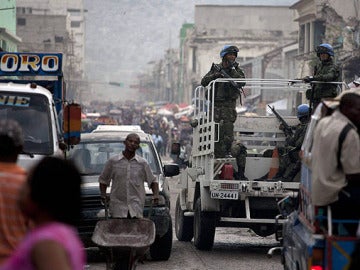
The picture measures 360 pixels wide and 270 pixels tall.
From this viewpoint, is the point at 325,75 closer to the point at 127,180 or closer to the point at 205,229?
the point at 205,229

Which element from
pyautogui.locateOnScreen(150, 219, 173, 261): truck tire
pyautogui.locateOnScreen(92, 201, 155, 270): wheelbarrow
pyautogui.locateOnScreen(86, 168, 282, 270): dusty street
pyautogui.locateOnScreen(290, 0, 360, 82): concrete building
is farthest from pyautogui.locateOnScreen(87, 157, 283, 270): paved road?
pyautogui.locateOnScreen(290, 0, 360, 82): concrete building

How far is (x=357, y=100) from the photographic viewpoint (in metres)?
7.75

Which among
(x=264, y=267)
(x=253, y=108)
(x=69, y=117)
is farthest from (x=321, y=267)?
(x=253, y=108)

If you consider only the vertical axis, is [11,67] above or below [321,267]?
above

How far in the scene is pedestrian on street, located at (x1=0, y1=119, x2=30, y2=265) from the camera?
5.89 m

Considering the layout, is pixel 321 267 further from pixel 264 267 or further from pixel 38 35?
pixel 38 35

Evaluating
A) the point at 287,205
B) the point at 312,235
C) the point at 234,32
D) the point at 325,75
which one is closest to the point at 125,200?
the point at 287,205

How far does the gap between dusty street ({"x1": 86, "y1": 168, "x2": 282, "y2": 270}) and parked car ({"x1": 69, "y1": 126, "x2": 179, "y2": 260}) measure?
1.15ft

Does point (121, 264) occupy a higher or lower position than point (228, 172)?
lower

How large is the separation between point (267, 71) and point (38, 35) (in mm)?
26652

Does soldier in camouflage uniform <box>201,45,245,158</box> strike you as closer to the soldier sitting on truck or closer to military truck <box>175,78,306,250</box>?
military truck <box>175,78,306,250</box>

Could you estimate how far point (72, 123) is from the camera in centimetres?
1217

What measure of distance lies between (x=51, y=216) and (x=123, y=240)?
6811 millimetres

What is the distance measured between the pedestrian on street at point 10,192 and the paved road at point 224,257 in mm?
6574
